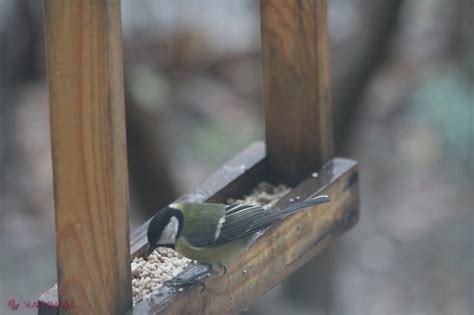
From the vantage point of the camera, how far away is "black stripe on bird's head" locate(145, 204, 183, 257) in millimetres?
2266

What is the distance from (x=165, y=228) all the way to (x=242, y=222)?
0.65 ft

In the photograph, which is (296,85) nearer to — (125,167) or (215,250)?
(215,250)

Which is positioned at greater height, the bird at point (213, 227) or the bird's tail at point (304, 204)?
the bird's tail at point (304, 204)

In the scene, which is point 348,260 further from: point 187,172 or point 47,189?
point 47,189

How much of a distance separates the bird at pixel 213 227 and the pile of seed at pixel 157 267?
33mm

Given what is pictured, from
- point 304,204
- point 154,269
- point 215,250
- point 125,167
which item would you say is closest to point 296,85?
point 304,204

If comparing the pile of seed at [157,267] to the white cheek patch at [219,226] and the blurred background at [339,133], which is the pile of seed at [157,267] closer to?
the white cheek patch at [219,226]

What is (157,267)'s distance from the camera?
2.31 m

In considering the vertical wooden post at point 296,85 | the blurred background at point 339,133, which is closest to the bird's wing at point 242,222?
the vertical wooden post at point 296,85

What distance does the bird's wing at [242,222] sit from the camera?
7.81 ft

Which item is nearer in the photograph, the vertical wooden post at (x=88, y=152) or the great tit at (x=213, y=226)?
the vertical wooden post at (x=88, y=152)

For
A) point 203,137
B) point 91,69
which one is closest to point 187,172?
point 203,137

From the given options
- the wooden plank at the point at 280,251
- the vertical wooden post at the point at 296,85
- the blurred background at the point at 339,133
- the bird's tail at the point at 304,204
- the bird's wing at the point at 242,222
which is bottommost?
the blurred background at the point at 339,133

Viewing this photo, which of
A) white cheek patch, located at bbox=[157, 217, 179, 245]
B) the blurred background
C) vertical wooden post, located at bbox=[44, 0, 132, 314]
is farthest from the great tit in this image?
the blurred background
